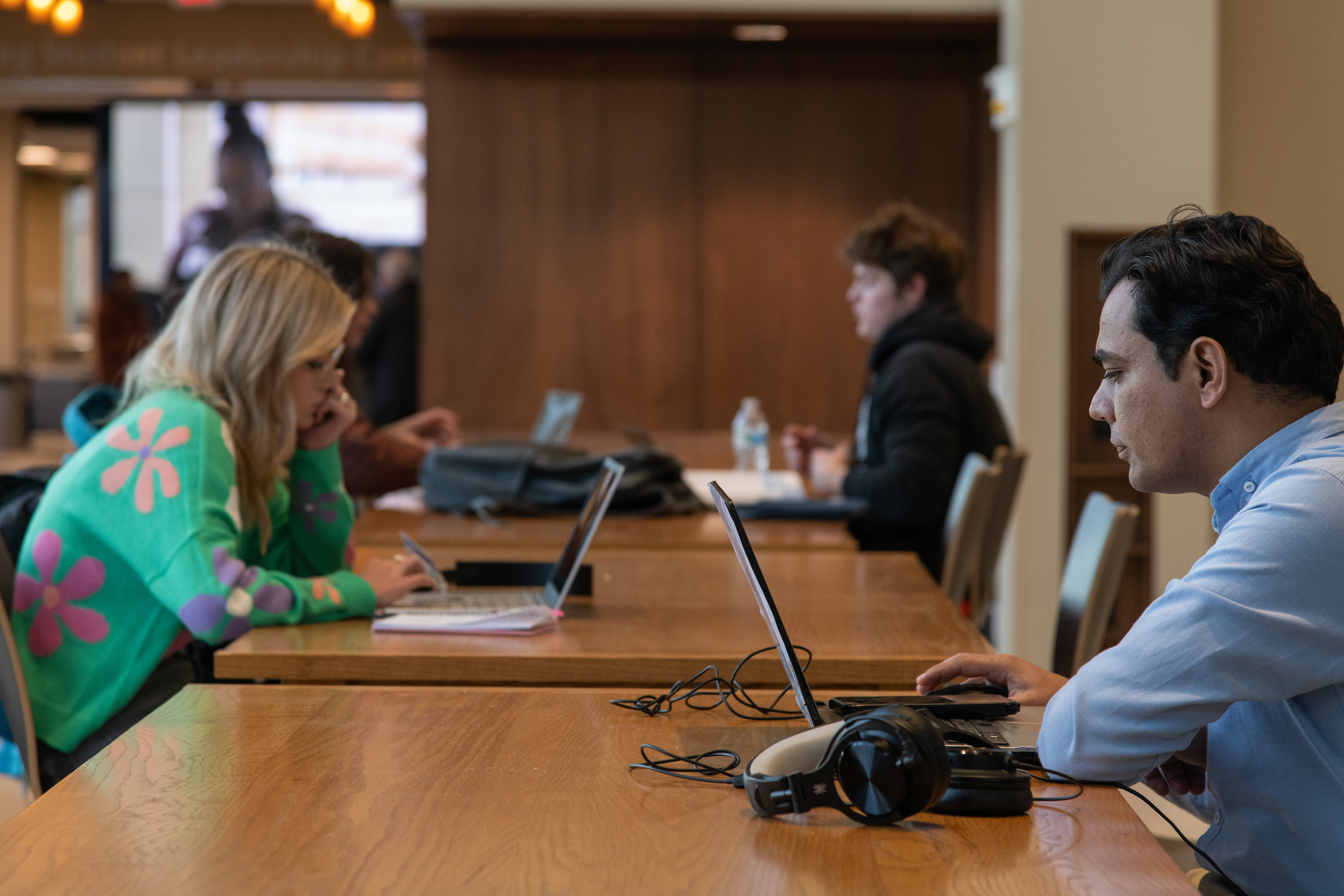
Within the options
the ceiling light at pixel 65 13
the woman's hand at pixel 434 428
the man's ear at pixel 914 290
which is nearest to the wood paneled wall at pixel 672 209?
the ceiling light at pixel 65 13

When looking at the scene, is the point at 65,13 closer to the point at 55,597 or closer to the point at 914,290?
the point at 914,290

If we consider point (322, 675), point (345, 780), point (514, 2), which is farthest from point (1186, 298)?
point (514, 2)

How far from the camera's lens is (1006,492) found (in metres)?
3.12

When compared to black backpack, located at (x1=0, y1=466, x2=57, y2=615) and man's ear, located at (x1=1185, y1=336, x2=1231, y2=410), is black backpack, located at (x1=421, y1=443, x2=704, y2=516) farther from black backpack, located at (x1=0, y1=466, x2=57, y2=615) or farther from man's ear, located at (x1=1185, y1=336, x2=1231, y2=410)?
man's ear, located at (x1=1185, y1=336, x2=1231, y2=410)

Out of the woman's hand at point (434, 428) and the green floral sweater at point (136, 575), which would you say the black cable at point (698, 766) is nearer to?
the green floral sweater at point (136, 575)

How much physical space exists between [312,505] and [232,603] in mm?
529

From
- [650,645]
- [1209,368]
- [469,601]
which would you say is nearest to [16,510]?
[469,601]

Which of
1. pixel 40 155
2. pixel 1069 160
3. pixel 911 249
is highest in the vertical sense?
pixel 40 155

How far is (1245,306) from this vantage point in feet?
3.78

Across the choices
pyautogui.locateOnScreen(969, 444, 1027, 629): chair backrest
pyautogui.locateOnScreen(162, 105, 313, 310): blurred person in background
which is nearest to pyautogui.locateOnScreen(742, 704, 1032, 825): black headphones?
pyautogui.locateOnScreen(969, 444, 1027, 629): chair backrest

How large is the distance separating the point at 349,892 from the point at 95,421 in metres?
1.50

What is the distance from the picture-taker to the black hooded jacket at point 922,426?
3000 mm

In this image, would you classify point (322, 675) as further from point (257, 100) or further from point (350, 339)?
point (257, 100)

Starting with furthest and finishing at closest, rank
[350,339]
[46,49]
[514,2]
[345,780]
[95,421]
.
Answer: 1. [46,49]
2. [514,2]
3. [350,339]
4. [95,421]
5. [345,780]
